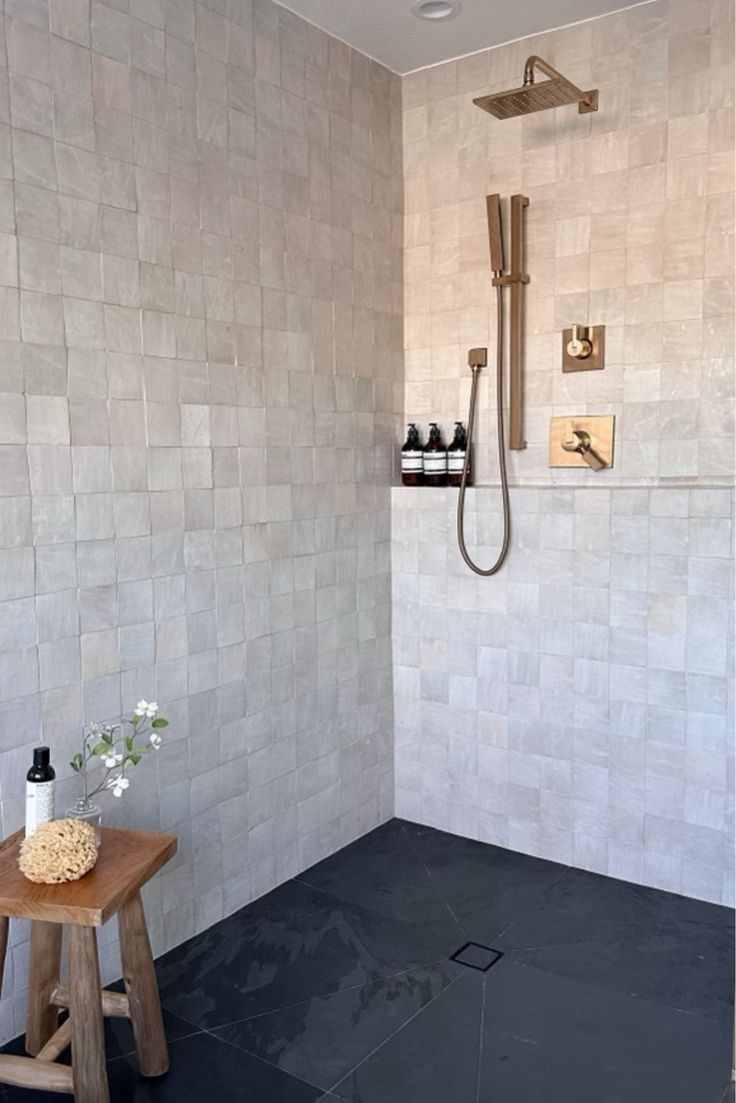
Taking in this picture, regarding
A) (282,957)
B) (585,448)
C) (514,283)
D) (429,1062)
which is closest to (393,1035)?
(429,1062)

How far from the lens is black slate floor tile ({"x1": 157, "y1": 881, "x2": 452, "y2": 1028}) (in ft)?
6.65

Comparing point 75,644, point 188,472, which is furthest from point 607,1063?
point 188,472

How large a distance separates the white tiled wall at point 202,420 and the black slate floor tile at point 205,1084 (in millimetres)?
268

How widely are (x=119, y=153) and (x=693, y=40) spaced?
1.52m

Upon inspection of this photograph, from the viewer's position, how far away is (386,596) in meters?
2.93

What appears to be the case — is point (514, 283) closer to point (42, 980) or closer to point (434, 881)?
point (434, 881)

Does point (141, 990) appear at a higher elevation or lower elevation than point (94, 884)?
lower

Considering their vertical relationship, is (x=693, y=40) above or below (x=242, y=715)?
above

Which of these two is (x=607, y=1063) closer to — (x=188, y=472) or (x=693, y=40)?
(x=188, y=472)

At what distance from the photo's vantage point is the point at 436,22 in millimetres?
2504

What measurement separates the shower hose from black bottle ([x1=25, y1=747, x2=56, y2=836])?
143 centimetres

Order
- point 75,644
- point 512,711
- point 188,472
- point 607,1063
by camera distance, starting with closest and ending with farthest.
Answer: point 607,1063 → point 75,644 → point 188,472 → point 512,711

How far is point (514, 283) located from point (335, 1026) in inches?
80.0

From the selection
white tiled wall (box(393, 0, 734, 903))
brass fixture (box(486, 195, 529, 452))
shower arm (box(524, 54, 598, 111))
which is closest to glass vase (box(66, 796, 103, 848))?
white tiled wall (box(393, 0, 734, 903))
